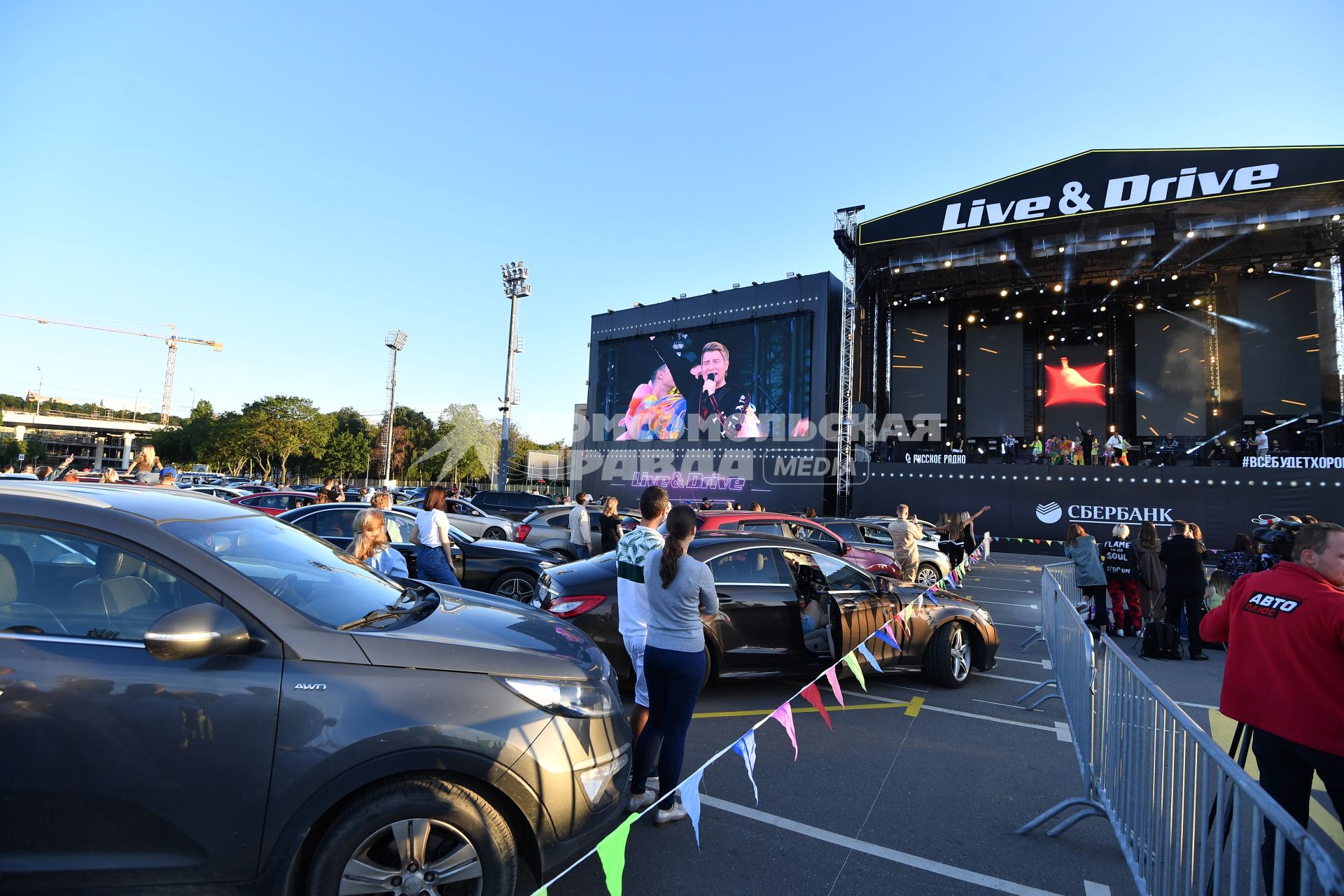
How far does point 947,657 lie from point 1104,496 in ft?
63.9

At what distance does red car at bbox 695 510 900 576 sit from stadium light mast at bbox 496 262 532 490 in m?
19.6

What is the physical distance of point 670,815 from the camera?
3.60 m

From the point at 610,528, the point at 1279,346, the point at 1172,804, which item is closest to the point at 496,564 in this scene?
the point at 610,528

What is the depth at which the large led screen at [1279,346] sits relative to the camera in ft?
73.3

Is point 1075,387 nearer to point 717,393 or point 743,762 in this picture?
point 717,393

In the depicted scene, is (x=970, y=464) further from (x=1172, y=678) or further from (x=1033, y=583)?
(x=1172, y=678)

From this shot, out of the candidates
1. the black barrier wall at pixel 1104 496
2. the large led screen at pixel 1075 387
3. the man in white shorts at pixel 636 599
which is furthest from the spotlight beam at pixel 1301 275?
the man in white shorts at pixel 636 599

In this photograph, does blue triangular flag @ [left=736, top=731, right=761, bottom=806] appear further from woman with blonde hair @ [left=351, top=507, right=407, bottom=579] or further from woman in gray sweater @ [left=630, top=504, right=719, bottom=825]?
woman with blonde hair @ [left=351, top=507, right=407, bottom=579]

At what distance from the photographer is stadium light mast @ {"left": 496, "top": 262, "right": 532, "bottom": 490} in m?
29.1

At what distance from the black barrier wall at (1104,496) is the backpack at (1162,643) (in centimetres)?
1240

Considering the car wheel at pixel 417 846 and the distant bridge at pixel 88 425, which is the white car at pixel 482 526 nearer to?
the car wheel at pixel 417 846

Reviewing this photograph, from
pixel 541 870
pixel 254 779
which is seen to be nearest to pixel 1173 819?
pixel 541 870

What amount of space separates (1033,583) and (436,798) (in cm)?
1554

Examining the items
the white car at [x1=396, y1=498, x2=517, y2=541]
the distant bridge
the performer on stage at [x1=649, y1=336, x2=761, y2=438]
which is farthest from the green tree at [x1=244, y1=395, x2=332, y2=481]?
the white car at [x1=396, y1=498, x2=517, y2=541]
